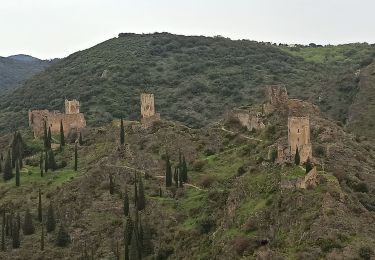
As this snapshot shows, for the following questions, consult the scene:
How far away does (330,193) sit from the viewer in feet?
165

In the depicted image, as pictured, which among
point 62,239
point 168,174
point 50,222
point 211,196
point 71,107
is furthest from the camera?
point 71,107

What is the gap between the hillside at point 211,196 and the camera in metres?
48.1

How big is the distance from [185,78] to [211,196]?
322 ft

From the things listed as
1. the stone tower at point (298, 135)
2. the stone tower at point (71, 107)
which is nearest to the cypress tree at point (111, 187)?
the stone tower at point (298, 135)

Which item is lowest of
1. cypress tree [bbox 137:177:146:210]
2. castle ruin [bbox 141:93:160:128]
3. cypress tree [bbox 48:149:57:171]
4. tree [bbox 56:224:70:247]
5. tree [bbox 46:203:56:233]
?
tree [bbox 56:224:70:247]

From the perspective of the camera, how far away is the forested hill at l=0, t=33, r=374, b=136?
133500mm

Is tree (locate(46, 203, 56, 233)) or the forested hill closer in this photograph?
tree (locate(46, 203, 56, 233))

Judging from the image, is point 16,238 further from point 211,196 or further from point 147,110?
point 147,110

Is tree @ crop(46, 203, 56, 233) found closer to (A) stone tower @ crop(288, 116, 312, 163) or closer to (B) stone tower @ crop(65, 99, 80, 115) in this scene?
(A) stone tower @ crop(288, 116, 312, 163)

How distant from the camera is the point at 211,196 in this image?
2574 inches

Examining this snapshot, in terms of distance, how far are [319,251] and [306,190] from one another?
325 inches

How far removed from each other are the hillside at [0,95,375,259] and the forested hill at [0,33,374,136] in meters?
39.7

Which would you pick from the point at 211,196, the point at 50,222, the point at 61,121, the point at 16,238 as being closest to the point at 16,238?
the point at 16,238

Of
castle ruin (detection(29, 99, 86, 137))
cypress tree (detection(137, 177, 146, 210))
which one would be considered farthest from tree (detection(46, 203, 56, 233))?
castle ruin (detection(29, 99, 86, 137))
